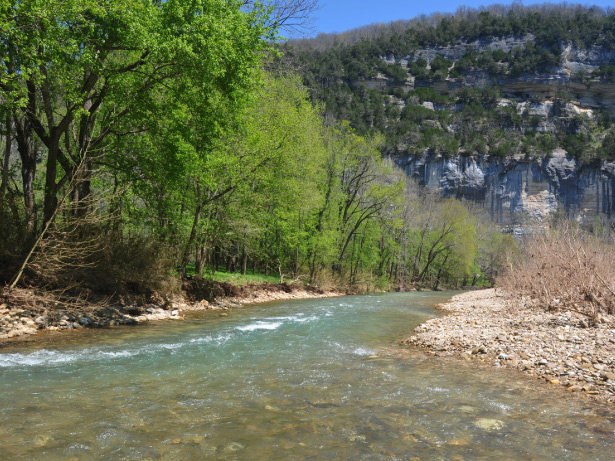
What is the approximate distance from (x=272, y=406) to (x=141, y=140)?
475 inches

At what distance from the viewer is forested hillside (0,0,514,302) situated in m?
10.3

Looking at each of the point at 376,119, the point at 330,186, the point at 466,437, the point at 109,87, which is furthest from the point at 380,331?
the point at 376,119

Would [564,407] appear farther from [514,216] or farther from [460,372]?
[514,216]

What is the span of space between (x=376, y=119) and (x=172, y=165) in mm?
85542

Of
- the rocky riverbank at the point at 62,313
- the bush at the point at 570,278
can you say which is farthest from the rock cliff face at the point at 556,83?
the rocky riverbank at the point at 62,313

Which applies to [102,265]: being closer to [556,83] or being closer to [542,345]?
[542,345]

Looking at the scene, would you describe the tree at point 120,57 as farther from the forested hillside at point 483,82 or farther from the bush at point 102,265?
the forested hillside at point 483,82

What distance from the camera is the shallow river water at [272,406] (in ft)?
14.8

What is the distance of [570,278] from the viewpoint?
1248 centimetres

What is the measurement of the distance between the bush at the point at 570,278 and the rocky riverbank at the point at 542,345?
54 centimetres

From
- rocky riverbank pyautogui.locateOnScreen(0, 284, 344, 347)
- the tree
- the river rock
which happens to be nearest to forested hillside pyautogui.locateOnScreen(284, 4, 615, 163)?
the tree

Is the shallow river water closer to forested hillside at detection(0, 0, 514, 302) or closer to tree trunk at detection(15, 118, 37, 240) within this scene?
forested hillside at detection(0, 0, 514, 302)

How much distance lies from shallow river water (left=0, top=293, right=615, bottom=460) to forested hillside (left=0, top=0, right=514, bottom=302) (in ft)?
13.3

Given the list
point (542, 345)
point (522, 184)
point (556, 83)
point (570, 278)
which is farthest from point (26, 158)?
point (556, 83)
